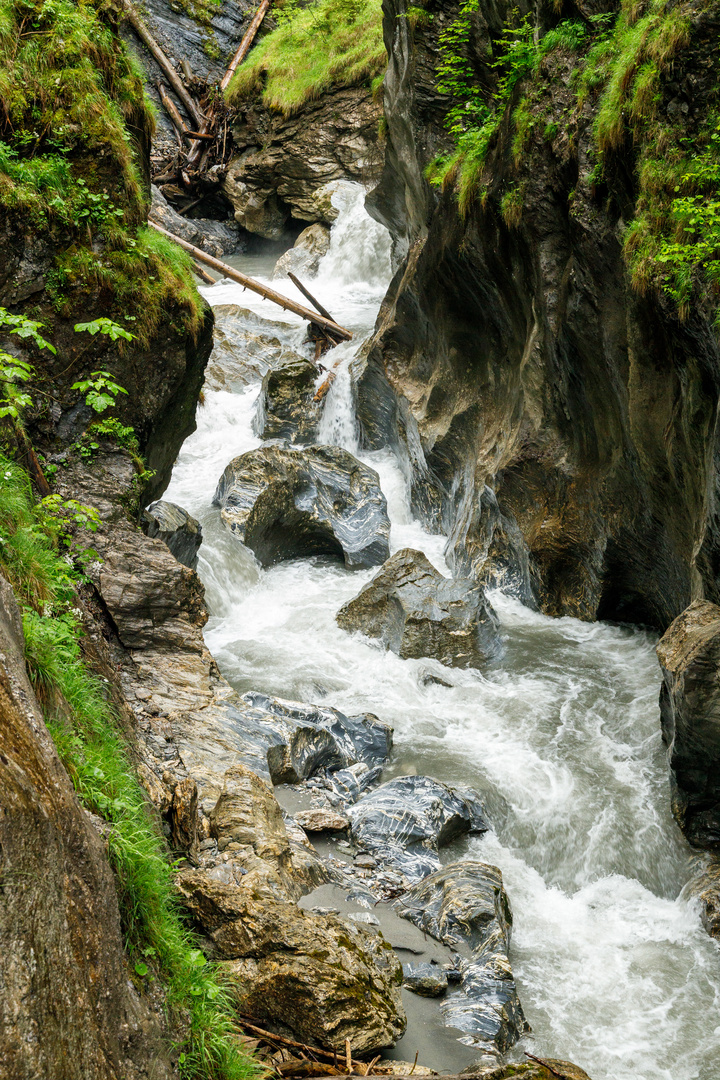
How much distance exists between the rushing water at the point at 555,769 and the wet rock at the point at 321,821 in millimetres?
1064

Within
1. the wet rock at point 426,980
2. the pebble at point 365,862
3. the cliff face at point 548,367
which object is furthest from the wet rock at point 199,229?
the wet rock at point 426,980

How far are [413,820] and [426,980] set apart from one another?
1.78 m

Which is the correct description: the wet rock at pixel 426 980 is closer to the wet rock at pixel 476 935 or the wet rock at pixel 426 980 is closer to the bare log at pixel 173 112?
the wet rock at pixel 476 935

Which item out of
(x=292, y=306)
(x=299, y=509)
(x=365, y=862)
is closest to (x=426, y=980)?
(x=365, y=862)

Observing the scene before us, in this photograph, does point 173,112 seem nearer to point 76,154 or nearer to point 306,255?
point 306,255

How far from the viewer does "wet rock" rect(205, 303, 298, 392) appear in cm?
1697

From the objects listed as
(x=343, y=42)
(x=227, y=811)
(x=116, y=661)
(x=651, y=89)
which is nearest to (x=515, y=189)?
(x=651, y=89)

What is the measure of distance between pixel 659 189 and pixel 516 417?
4233 millimetres

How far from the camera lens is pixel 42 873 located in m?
2.51

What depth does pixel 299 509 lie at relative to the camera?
12.6 meters

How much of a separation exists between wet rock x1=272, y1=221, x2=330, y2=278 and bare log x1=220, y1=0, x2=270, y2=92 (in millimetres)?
7368

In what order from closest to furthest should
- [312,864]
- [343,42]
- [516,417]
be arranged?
[312,864] → [516,417] → [343,42]

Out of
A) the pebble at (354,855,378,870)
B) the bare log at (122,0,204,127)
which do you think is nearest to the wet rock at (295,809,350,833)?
the pebble at (354,855,378,870)

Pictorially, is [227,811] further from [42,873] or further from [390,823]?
[42,873]
